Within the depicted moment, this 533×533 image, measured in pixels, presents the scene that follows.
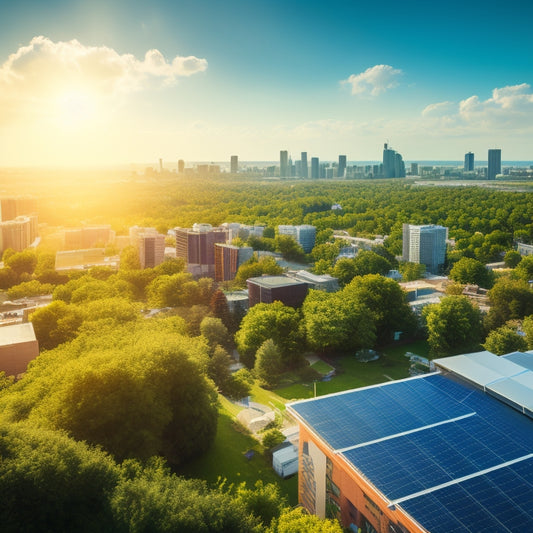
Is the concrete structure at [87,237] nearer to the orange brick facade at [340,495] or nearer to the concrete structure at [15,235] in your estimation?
the concrete structure at [15,235]

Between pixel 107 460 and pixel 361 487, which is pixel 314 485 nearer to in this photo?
pixel 361 487

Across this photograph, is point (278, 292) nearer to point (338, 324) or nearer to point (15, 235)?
point (338, 324)

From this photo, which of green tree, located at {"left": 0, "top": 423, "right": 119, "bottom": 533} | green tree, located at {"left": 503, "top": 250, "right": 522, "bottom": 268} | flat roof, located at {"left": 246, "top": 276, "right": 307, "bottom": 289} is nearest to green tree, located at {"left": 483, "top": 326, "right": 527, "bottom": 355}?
flat roof, located at {"left": 246, "top": 276, "right": 307, "bottom": 289}

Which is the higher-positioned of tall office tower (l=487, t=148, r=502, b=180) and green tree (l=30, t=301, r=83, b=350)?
tall office tower (l=487, t=148, r=502, b=180)

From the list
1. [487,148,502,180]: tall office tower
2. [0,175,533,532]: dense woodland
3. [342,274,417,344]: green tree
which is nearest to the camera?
[0,175,533,532]: dense woodland

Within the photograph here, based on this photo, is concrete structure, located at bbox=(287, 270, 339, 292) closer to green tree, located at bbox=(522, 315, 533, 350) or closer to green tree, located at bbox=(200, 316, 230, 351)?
green tree, located at bbox=(200, 316, 230, 351)

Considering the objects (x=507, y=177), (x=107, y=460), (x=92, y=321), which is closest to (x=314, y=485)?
(x=107, y=460)

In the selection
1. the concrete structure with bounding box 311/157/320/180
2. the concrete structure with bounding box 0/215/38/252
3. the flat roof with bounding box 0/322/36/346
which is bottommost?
the flat roof with bounding box 0/322/36/346
